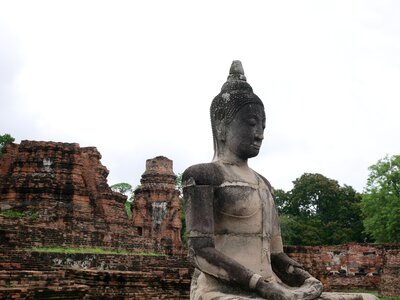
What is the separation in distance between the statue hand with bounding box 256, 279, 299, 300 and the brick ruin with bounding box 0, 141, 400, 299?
4.36 m

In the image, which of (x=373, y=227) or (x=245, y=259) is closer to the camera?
(x=245, y=259)

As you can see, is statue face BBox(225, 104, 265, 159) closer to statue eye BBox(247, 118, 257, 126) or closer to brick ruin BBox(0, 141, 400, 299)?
statue eye BBox(247, 118, 257, 126)

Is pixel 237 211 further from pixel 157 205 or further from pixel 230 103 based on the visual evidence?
pixel 157 205

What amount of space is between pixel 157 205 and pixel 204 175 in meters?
30.3

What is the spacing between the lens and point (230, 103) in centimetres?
429

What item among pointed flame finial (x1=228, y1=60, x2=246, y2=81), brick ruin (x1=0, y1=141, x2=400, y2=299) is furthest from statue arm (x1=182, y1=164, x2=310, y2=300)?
brick ruin (x1=0, y1=141, x2=400, y2=299)

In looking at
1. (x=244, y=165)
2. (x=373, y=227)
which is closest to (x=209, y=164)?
(x=244, y=165)

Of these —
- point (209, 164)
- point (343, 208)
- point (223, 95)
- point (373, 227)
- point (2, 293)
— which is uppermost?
point (343, 208)

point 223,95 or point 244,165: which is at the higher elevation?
point 223,95

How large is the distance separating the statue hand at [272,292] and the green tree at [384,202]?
2975cm

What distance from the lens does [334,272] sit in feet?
59.5

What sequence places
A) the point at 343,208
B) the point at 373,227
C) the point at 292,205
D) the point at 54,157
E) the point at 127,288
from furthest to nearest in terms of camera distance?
the point at 292,205 → the point at 343,208 → the point at 373,227 → the point at 54,157 → the point at 127,288

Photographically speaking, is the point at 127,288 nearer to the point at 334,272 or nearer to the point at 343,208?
the point at 334,272

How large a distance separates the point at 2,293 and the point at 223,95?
170 inches
